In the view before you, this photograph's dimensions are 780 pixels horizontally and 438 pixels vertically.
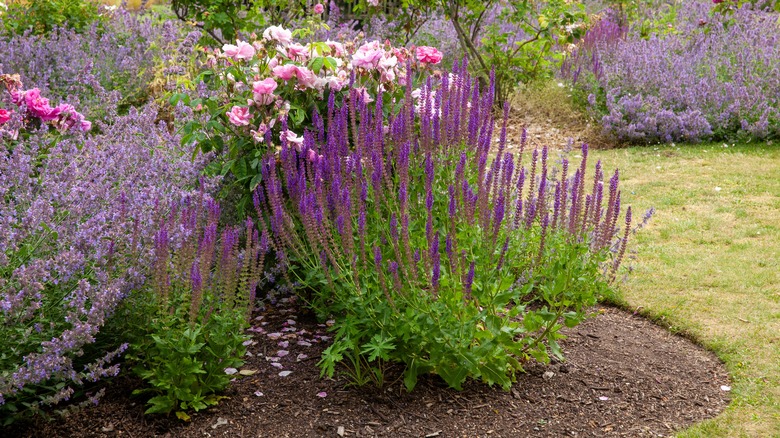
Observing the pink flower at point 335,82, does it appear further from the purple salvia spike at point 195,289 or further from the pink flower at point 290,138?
the purple salvia spike at point 195,289

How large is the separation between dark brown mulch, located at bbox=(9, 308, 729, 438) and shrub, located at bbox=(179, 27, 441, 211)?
3.28 ft

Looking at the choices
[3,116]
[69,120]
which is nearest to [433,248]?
[3,116]

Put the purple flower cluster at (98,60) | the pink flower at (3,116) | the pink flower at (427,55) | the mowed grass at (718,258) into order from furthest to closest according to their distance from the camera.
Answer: the purple flower cluster at (98,60), the pink flower at (427,55), the pink flower at (3,116), the mowed grass at (718,258)

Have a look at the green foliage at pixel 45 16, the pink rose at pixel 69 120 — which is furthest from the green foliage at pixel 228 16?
the pink rose at pixel 69 120

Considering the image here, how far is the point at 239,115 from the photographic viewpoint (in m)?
3.82

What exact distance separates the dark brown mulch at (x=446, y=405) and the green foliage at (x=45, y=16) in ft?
17.4

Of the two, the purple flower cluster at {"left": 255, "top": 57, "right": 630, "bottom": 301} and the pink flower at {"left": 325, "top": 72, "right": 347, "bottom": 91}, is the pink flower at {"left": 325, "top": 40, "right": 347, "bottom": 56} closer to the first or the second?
the pink flower at {"left": 325, "top": 72, "right": 347, "bottom": 91}

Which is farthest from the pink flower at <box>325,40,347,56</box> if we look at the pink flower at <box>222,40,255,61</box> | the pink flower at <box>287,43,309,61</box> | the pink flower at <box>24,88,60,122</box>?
the pink flower at <box>24,88,60,122</box>

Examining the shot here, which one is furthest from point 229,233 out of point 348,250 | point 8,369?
point 8,369

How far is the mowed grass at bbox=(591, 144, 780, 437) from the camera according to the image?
3.49 meters

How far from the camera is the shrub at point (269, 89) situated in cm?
384

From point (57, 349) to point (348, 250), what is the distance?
1.04 meters

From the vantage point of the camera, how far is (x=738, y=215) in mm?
5613

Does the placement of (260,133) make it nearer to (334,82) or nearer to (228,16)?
(334,82)
